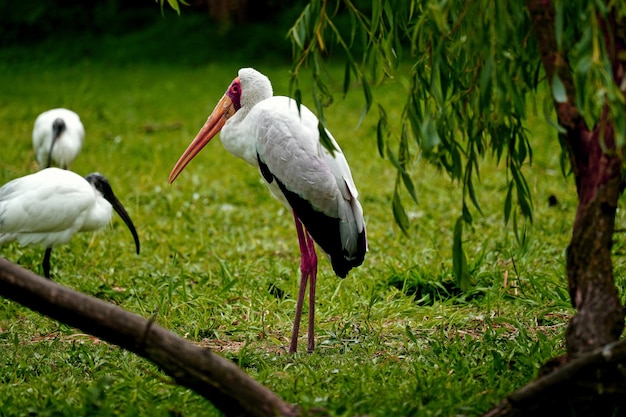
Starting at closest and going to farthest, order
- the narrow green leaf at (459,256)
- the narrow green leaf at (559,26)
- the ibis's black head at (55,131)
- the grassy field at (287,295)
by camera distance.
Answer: the narrow green leaf at (559,26)
the narrow green leaf at (459,256)
the grassy field at (287,295)
the ibis's black head at (55,131)

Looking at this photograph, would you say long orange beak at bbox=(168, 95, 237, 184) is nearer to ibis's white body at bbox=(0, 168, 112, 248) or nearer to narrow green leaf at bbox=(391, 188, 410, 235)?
ibis's white body at bbox=(0, 168, 112, 248)

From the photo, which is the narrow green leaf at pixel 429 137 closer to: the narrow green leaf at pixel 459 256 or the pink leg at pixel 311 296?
the narrow green leaf at pixel 459 256

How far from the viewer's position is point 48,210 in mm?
5297

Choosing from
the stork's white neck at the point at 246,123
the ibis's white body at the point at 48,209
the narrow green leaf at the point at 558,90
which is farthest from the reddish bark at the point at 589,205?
the ibis's white body at the point at 48,209

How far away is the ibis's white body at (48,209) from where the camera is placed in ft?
17.1

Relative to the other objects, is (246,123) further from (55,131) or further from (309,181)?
(55,131)

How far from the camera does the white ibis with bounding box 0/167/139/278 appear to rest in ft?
17.1

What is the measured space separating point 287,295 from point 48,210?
1.53m

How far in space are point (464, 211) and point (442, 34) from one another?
622mm

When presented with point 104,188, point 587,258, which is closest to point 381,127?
point 587,258

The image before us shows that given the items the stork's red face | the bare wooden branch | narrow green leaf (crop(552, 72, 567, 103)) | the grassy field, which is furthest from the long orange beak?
narrow green leaf (crop(552, 72, 567, 103))

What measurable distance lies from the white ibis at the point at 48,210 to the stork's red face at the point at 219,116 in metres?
0.91

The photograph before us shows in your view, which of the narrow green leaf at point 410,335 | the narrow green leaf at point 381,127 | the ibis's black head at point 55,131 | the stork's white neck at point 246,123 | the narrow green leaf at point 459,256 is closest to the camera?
the narrow green leaf at point 381,127

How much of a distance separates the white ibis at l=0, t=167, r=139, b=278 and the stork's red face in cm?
91
